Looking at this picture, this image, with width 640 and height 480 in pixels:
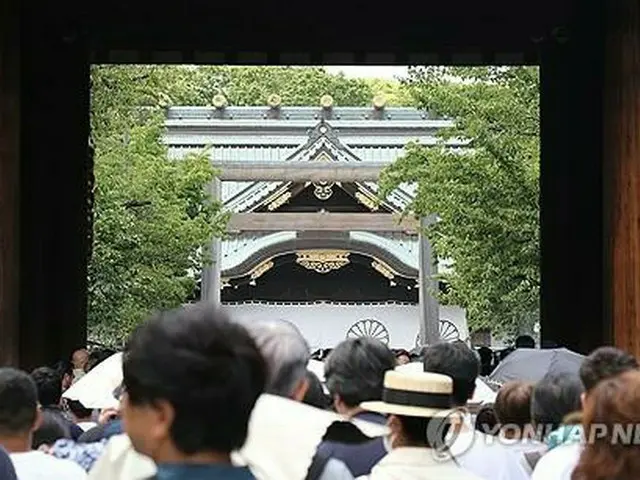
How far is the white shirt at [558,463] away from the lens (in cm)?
358

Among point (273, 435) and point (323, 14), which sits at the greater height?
point (323, 14)

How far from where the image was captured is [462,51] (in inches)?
438

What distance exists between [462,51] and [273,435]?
28.7ft

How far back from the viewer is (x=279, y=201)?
26797mm

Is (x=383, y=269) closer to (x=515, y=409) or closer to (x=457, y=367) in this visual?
(x=515, y=409)

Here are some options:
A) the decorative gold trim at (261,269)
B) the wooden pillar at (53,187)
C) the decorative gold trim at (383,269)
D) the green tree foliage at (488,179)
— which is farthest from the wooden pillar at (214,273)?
the wooden pillar at (53,187)

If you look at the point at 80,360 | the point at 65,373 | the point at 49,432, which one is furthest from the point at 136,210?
the point at 49,432

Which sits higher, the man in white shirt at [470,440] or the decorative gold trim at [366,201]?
the decorative gold trim at [366,201]

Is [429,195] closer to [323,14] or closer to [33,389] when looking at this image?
[323,14]

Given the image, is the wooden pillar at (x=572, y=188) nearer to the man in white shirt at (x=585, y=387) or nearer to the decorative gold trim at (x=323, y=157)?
the man in white shirt at (x=585, y=387)

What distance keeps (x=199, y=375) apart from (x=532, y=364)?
449cm

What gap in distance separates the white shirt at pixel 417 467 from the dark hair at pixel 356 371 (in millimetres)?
458

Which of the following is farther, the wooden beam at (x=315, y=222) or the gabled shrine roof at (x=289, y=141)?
the gabled shrine roof at (x=289, y=141)

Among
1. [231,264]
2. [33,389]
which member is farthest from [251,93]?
[33,389]
